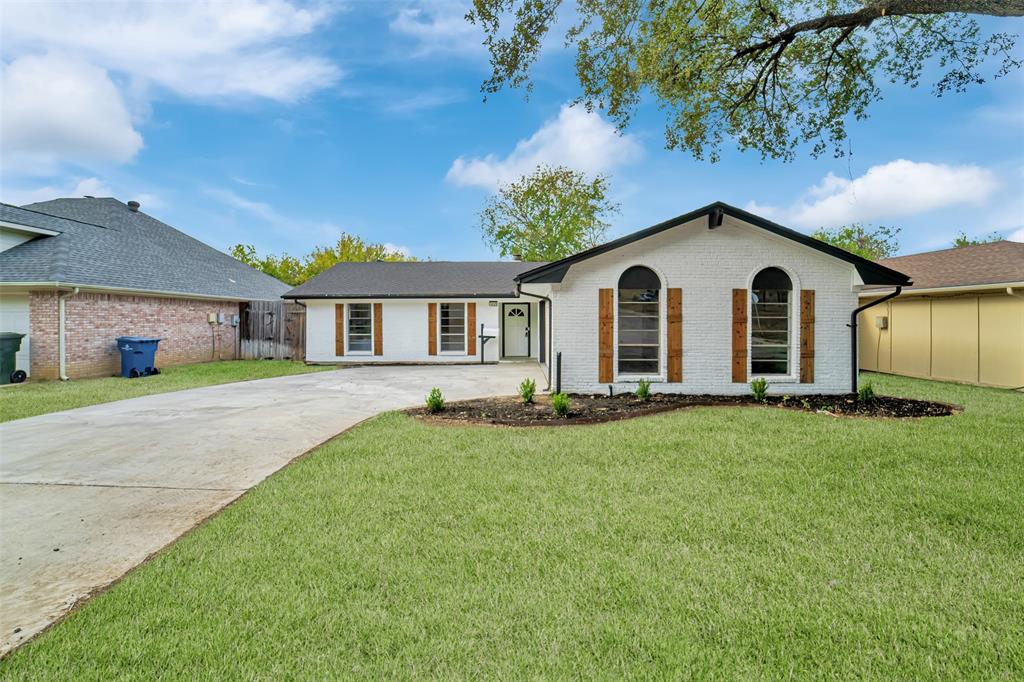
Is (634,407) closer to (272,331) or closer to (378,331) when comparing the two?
(378,331)

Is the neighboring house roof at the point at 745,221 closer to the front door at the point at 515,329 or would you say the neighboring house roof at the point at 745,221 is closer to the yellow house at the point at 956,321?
the yellow house at the point at 956,321

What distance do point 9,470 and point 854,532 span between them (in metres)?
8.02

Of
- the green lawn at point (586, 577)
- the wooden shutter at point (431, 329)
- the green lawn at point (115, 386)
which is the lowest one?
the green lawn at point (586, 577)

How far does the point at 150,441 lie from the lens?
6.17 metres

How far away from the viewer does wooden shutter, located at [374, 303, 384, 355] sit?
16750 millimetres

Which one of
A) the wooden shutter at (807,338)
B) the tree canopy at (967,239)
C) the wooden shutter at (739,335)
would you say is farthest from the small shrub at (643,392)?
the tree canopy at (967,239)

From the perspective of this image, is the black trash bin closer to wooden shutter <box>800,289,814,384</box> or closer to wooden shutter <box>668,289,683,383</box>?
wooden shutter <box>668,289,683,383</box>

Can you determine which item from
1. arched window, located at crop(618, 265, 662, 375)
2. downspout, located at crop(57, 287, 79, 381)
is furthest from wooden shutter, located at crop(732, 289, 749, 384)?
downspout, located at crop(57, 287, 79, 381)

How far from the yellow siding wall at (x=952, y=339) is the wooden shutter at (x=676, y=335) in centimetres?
824

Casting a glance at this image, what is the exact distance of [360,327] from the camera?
17.0m

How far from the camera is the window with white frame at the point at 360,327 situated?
16891 mm

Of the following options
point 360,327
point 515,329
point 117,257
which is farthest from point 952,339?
point 117,257

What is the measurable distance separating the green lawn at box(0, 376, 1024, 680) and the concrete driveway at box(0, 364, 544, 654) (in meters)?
0.34

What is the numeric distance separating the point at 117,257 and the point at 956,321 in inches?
966
